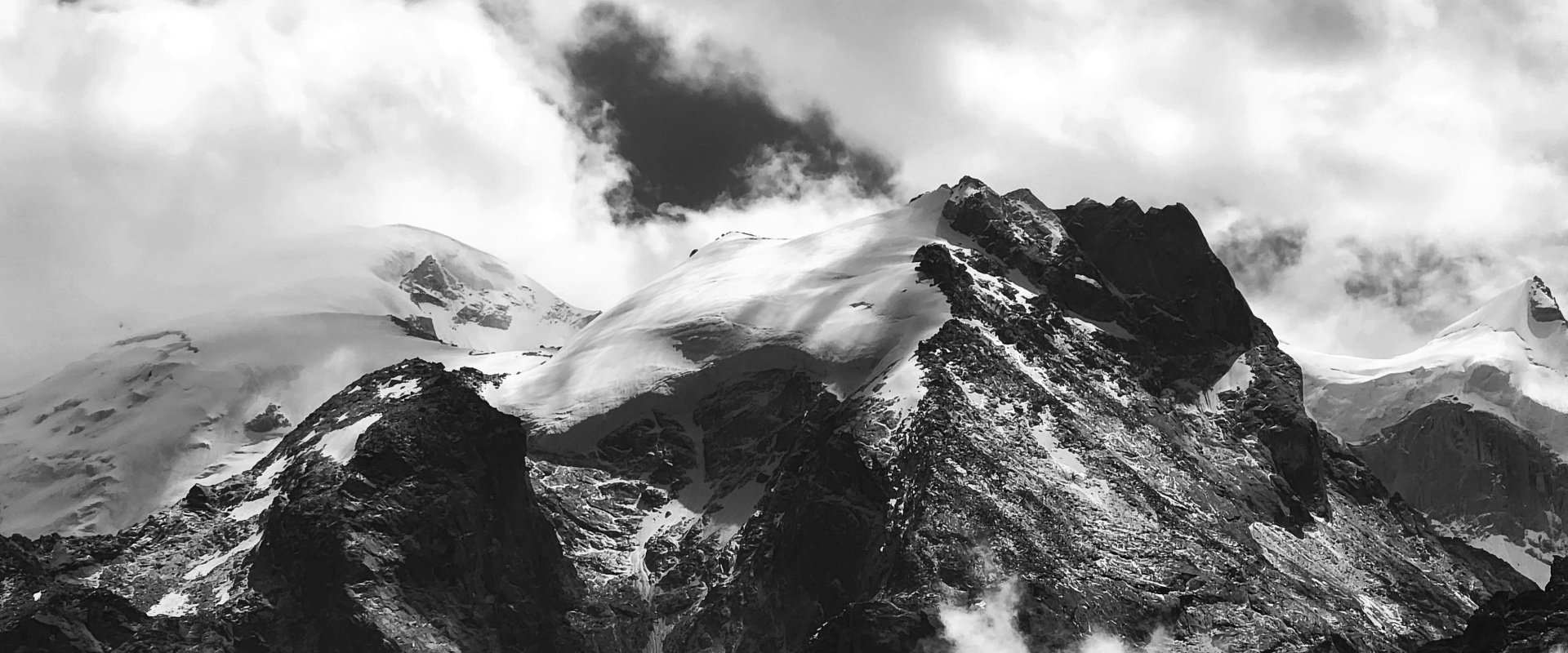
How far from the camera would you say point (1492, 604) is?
504ft

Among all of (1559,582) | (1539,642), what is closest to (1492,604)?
(1559,582)

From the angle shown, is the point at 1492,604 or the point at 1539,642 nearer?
the point at 1539,642

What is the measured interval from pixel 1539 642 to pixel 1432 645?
1609 centimetres

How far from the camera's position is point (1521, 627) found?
457 ft

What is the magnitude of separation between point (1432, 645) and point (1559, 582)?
9709 millimetres

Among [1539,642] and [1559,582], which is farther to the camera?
[1559,582]

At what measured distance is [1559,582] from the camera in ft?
489

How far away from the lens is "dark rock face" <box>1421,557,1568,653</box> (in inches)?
5354

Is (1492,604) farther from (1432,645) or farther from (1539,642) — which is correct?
(1539,642)

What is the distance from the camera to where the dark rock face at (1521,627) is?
13600cm

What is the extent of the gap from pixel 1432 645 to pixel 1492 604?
6.03 m

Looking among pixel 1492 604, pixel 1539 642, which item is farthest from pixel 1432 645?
pixel 1539 642

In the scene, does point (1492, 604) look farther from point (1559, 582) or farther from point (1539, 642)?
point (1539, 642)
